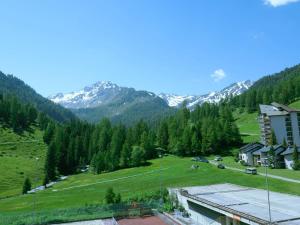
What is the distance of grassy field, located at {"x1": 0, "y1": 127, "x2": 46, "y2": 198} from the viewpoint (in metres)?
113

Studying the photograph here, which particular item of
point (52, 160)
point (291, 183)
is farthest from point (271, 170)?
point (52, 160)

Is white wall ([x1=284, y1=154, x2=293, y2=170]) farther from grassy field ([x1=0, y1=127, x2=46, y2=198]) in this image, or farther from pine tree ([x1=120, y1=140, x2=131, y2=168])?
grassy field ([x1=0, y1=127, x2=46, y2=198])

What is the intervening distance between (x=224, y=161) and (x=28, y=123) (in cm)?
12411

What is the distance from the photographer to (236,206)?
39.5 meters

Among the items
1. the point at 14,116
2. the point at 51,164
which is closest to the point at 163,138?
the point at 51,164

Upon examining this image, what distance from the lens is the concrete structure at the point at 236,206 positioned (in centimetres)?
3362

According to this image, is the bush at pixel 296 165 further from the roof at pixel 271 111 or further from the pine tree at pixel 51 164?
the pine tree at pixel 51 164

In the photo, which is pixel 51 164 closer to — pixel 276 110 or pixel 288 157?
pixel 288 157

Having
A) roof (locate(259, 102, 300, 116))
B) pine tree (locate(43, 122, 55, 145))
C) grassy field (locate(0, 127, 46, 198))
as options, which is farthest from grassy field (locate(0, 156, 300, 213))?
pine tree (locate(43, 122, 55, 145))

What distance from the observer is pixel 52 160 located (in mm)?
126688

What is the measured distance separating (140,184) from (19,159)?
75.2 m

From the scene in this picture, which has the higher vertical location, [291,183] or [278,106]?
[278,106]

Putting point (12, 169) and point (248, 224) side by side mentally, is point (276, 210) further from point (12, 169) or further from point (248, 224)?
point (12, 169)

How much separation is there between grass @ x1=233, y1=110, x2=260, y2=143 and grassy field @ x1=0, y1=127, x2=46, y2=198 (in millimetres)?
75213
